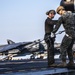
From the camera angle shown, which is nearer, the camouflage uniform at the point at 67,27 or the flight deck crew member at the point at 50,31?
the camouflage uniform at the point at 67,27

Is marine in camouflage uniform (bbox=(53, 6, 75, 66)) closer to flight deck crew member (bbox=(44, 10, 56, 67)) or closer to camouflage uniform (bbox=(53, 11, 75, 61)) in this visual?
camouflage uniform (bbox=(53, 11, 75, 61))

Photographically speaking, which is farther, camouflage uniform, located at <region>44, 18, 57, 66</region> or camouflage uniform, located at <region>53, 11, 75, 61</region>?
camouflage uniform, located at <region>44, 18, 57, 66</region>

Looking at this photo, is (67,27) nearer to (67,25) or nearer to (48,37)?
(67,25)

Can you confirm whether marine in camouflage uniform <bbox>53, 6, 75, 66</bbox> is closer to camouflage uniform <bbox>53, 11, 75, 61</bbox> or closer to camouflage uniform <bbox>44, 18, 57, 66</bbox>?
camouflage uniform <bbox>53, 11, 75, 61</bbox>

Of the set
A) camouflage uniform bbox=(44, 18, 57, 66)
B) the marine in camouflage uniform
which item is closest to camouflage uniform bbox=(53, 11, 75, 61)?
the marine in camouflage uniform

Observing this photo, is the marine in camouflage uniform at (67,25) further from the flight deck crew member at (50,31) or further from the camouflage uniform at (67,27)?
the flight deck crew member at (50,31)

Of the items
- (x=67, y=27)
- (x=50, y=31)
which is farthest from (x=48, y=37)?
(x=67, y=27)

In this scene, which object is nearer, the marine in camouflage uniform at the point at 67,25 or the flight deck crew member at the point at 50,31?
the marine in camouflage uniform at the point at 67,25

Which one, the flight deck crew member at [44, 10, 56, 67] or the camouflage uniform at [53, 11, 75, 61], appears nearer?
the camouflage uniform at [53, 11, 75, 61]

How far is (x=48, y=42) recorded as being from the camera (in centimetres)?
1029

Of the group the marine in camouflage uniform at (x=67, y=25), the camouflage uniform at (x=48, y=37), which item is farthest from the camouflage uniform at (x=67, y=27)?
the camouflage uniform at (x=48, y=37)

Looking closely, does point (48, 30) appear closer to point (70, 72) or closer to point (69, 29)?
point (69, 29)

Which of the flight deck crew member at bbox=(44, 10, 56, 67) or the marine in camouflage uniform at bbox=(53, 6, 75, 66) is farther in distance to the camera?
the flight deck crew member at bbox=(44, 10, 56, 67)

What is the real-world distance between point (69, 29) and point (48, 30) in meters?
1.05
